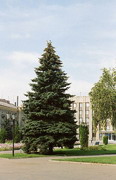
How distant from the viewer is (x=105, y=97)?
44.4m

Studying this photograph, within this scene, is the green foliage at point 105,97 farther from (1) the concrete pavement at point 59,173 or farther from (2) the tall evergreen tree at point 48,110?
(1) the concrete pavement at point 59,173

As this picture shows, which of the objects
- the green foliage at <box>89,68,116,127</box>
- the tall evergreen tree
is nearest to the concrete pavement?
the tall evergreen tree

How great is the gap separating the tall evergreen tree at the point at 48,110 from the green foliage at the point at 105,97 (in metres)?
13.5

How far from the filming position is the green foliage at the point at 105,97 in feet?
146

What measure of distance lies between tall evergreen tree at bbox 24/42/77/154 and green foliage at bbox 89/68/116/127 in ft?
44.2

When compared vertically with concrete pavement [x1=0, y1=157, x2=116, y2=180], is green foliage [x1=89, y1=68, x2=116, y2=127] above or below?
above

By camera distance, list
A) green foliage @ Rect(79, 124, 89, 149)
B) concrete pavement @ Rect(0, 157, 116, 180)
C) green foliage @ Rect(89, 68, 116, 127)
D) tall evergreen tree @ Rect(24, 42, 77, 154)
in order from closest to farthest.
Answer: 1. concrete pavement @ Rect(0, 157, 116, 180)
2. tall evergreen tree @ Rect(24, 42, 77, 154)
3. green foliage @ Rect(79, 124, 89, 149)
4. green foliage @ Rect(89, 68, 116, 127)

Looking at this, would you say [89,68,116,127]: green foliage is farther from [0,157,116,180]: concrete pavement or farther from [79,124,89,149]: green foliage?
[0,157,116,180]: concrete pavement

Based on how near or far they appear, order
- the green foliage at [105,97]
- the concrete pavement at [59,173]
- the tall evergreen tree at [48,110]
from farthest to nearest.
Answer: the green foliage at [105,97]
the tall evergreen tree at [48,110]
the concrete pavement at [59,173]

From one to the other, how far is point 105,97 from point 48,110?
49.4ft

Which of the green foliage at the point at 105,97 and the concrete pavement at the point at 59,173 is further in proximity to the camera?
the green foliage at the point at 105,97

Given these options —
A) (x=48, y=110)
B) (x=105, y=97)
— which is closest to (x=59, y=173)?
(x=48, y=110)

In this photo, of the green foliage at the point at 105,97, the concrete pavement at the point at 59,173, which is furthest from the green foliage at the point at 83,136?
the concrete pavement at the point at 59,173

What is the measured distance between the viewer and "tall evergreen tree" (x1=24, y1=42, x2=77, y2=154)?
3031cm
